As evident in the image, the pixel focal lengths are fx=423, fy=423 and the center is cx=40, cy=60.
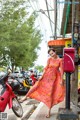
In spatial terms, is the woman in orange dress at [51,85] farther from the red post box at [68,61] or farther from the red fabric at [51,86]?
the red post box at [68,61]

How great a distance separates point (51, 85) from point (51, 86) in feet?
0.08

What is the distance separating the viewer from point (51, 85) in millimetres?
10422

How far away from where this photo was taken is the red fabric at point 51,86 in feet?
34.1

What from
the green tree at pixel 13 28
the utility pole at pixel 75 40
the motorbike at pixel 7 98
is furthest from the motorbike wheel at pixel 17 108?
the green tree at pixel 13 28

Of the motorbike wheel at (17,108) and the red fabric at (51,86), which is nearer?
the motorbike wheel at (17,108)

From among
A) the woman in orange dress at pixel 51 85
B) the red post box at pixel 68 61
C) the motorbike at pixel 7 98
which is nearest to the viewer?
the red post box at pixel 68 61

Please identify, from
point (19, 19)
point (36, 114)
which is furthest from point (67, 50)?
point (19, 19)

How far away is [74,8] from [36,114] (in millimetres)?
3166

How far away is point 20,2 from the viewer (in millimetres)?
38031

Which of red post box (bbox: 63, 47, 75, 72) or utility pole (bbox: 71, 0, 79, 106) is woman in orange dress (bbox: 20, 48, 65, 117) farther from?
red post box (bbox: 63, 47, 75, 72)

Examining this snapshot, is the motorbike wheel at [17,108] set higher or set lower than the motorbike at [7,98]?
lower

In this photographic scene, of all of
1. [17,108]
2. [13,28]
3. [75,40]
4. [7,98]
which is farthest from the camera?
[13,28]

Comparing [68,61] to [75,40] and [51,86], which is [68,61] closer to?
[51,86]

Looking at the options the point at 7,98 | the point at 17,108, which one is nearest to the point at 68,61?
the point at 7,98
